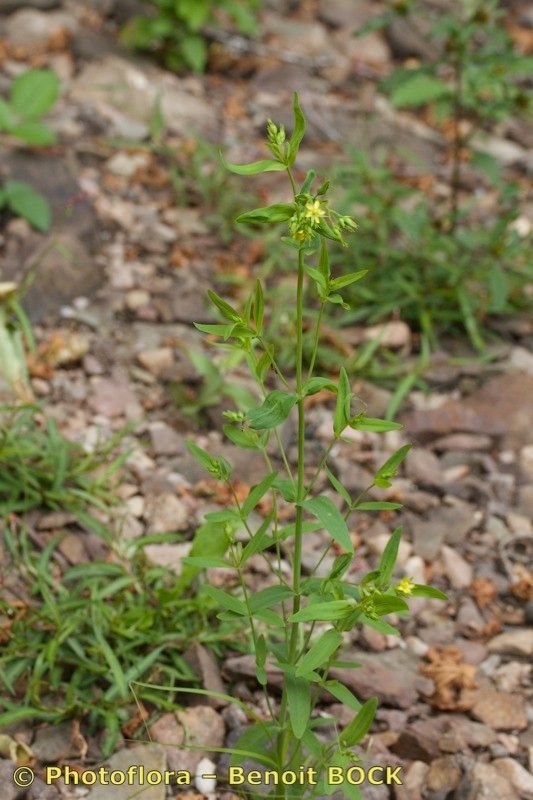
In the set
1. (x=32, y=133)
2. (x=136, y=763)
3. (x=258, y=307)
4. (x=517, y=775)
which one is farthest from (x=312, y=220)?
(x=32, y=133)

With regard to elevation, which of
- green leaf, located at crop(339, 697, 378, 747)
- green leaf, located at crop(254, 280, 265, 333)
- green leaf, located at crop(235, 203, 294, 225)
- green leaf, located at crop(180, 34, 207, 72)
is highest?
green leaf, located at crop(235, 203, 294, 225)

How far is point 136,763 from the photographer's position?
2.08 m

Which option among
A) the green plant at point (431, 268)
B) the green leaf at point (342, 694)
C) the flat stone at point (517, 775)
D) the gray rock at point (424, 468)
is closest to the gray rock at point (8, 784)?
the green leaf at point (342, 694)

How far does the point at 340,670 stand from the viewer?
7.62ft

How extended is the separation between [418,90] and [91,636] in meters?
2.23

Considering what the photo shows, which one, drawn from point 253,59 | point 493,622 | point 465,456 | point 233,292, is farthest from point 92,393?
point 253,59

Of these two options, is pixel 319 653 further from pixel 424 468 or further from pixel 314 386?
pixel 424 468

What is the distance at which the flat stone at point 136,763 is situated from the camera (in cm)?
201

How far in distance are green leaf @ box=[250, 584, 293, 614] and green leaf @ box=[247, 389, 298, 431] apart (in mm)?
341

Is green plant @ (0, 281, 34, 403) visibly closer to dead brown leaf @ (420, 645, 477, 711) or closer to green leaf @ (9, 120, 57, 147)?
green leaf @ (9, 120, 57, 147)

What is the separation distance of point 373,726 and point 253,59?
3.43 metres

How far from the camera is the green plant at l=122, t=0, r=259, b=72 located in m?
4.22

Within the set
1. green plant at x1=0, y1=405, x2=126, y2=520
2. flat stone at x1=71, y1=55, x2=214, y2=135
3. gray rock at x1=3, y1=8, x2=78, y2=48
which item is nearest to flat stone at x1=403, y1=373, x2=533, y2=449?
green plant at x1=0, y1=405, x2=126, y2=520

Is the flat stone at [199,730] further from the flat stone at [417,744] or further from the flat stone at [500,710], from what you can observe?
the flat stone at [500,710]
